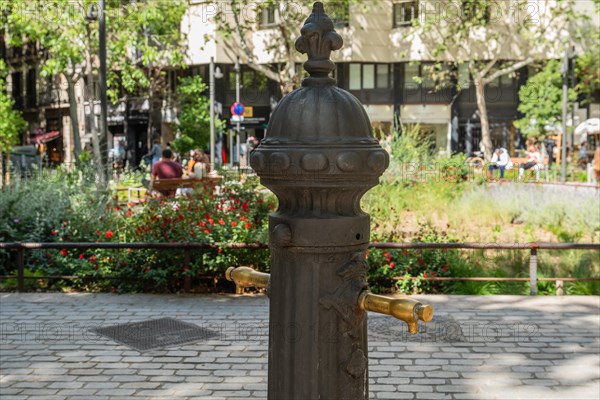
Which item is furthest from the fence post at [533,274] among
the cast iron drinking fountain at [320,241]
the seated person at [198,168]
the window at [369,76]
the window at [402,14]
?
the window at [369,76]

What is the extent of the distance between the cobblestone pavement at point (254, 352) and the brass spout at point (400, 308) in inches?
118

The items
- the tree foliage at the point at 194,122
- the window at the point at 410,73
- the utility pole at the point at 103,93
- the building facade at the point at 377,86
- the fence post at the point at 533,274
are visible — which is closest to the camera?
the fence post at the point at 533,274

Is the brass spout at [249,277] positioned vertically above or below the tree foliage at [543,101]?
below

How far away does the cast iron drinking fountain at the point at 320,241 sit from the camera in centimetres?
254

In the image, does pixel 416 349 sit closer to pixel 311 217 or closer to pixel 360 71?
pixel 311 217

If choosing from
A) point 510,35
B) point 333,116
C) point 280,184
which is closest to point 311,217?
point 280,184

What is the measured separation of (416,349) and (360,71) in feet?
124

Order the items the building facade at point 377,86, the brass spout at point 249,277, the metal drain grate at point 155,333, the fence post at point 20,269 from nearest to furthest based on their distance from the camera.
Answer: the brass spout at point 249,277, the metal drain grate at point 155,333, the fence post at point 20,269, the building facade at point 377,86

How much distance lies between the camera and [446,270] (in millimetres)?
9453

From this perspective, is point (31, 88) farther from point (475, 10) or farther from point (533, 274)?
point (533, 274)

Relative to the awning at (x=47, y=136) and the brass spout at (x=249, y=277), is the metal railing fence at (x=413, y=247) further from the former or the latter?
the awning at (x=47, y=136)

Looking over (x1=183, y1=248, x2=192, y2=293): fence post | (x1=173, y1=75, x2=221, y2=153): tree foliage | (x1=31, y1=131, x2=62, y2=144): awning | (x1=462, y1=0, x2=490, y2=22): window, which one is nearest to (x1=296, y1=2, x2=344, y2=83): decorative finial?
(x1=183, y1=248, x2=192, y2=293): fence post

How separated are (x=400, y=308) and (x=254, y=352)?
13.8ft

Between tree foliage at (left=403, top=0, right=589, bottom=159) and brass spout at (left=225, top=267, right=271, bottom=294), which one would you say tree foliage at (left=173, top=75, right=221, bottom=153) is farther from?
brass spout at (left=225, top=267, right=271, bottom=294)
